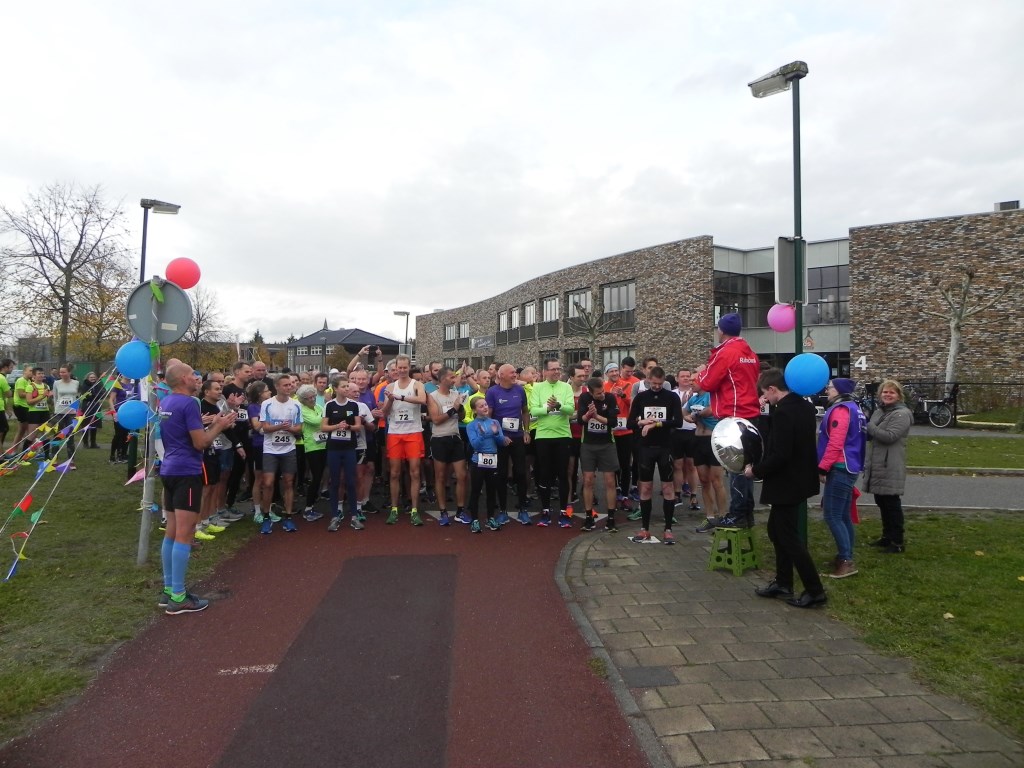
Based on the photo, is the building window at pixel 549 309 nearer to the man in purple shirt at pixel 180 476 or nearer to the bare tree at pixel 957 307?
the bare tree at pixel 957 307

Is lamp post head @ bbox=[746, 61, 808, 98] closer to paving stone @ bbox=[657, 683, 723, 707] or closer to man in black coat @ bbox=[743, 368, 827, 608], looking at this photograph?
man in black coat @ bbox=[743, 368, 827, 608]

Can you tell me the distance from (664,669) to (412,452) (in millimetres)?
4728

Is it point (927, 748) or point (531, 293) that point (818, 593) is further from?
point (531, 293)

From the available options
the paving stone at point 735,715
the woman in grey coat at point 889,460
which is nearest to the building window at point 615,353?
the woman in grey coat at point 889,460

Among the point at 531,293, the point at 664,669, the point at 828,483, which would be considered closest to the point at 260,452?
the point at 664,669

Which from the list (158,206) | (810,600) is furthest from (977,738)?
(158,206)

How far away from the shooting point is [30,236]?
24.2 metres

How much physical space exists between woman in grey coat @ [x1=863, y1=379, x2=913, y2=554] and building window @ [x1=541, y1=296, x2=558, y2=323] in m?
36.8

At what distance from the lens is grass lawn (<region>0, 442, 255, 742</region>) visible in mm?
3806

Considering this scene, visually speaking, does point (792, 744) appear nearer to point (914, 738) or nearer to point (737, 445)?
point (914, 738)

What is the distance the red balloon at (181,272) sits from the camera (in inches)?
269

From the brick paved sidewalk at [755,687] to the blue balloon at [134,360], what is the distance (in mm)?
4435

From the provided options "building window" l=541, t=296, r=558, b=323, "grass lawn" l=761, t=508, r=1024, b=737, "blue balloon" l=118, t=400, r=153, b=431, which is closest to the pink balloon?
"grass lawn" l=761, t=508, r=1024, b=737

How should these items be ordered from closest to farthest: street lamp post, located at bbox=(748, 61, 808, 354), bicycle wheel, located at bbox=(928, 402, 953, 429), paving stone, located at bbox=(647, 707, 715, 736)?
paving stone, located at bbox=(647, 707, 715, 736)
street lamp post, located at bbox=(748, 61, 808, 354)
bicycle wheel, located at bbox=(928, 402, 953, 429)
